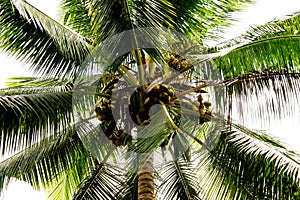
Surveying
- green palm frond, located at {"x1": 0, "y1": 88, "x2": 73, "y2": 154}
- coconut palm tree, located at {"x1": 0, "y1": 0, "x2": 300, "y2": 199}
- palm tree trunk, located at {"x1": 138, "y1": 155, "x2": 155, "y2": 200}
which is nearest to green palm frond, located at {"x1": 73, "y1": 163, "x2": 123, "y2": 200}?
coconut palm tree, located at {"x1": 0, "y1": 0, "x2": 300, "y2": 199}

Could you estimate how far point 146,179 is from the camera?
6449mm

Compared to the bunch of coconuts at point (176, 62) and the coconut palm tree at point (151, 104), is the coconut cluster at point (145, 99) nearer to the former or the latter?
the coconut palm tree at point (151, 104)

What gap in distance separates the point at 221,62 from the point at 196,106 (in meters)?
0.67

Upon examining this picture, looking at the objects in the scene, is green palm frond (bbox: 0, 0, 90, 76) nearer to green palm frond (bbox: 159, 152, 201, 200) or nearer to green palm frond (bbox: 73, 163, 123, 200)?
green palm frond (bbox: 73, 163, 123, 200)

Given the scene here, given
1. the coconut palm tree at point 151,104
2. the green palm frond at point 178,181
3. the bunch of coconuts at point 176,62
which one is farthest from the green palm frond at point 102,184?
the bunch of coconuts at point 176,62

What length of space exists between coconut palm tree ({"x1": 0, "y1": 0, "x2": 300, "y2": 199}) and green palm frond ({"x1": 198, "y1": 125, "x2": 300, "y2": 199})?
0.04ft

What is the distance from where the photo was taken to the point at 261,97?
6.24 meters

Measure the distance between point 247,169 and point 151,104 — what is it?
140 centimetres

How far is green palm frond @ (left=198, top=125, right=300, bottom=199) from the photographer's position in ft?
19.6

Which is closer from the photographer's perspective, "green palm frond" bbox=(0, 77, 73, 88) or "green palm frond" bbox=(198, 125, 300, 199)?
"green palm frond" bbox=(198, 125, 300, 199)

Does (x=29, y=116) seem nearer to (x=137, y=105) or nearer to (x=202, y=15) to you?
(x=137, y=105)

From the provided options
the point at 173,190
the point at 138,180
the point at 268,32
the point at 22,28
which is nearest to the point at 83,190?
the point at 138,180

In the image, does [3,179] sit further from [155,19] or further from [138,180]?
[155,19]

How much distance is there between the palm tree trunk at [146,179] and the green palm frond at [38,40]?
151 centimetres
